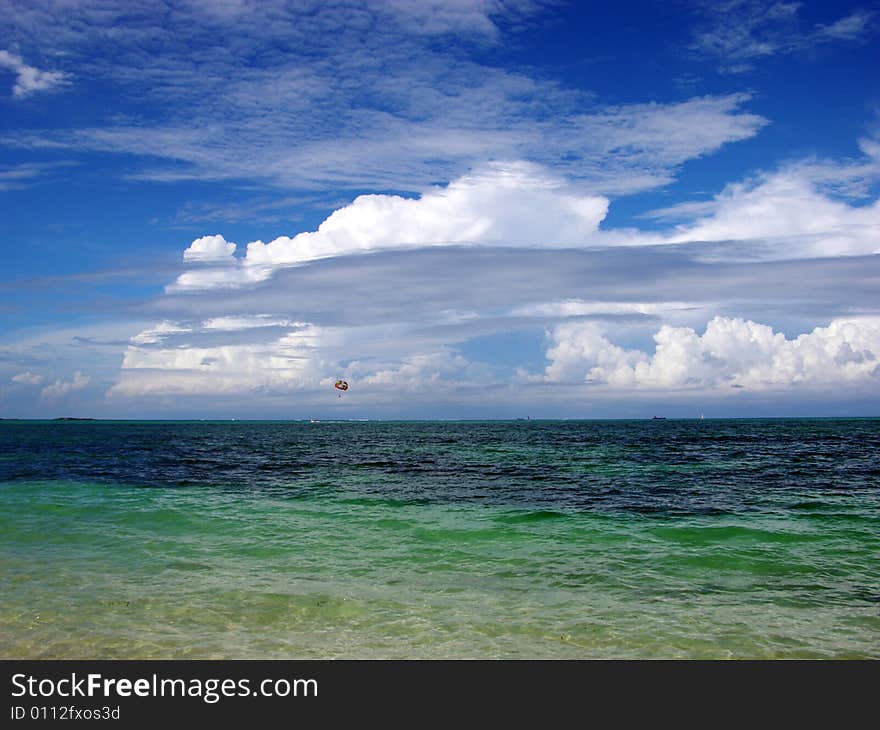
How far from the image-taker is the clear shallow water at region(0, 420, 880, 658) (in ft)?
33.0

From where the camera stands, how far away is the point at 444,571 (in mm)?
14609

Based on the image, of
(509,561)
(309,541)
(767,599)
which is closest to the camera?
(767,599)

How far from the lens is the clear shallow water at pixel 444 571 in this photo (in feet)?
33.0

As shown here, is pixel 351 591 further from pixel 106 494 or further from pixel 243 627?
pixel 106 494

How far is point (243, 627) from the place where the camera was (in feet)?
34.8
